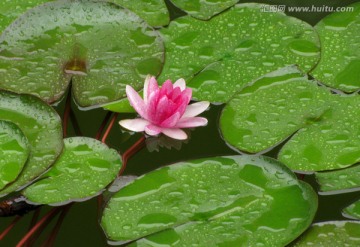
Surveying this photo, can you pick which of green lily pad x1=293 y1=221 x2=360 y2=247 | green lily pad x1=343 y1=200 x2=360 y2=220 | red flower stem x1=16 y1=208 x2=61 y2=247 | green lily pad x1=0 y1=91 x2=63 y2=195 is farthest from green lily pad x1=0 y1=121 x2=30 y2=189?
green lily pad x1=343 y1=200 x2=360 y2=220

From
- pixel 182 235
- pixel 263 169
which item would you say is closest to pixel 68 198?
pixel 182 235

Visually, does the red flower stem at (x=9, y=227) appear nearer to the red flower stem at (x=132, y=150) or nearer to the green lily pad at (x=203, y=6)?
the red flower stem at (x=132, y=150)

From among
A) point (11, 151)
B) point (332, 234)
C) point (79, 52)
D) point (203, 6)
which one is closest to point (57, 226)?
point (11, 151)

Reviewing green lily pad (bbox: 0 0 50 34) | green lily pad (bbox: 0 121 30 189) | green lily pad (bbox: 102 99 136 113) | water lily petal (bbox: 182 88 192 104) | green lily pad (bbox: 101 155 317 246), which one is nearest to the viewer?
green lily pad (bbox: 101 155 317 246)

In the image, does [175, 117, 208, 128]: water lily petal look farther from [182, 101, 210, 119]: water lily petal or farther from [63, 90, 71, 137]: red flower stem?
[63, 90, 71, 137]: red flower stem

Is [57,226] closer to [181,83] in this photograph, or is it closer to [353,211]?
[181,83]

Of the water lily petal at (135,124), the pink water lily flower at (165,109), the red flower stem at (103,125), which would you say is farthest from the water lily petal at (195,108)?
the red flower stem at (103,125)
